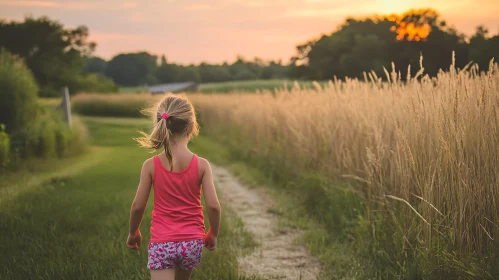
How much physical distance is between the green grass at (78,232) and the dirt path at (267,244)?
174mm

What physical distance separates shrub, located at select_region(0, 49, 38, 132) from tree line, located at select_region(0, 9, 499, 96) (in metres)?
6.00

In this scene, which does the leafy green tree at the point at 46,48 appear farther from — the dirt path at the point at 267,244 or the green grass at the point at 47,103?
the dirt path at the point at 267,244

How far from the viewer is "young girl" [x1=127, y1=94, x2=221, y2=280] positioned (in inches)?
99.6

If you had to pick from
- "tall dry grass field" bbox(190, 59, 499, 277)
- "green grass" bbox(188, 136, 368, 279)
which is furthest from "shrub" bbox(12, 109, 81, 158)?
"tall dry grass field" bbox(190, 59, 499, 277)

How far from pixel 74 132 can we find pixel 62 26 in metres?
40.8

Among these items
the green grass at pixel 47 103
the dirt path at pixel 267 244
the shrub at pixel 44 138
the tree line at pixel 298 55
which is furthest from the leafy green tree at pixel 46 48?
the dirt path at pixel 267 244

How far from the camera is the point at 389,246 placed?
3.86 metres

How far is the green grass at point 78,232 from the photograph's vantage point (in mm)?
3629

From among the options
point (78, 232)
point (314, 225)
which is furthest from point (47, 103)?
point (314, 225)

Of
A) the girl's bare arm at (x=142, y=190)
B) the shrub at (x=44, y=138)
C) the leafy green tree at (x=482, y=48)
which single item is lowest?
the shrub at (x=44, y=138)

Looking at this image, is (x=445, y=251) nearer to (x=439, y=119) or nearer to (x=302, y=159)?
(x=439, y=119)

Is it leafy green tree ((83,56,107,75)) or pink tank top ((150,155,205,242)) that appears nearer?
pink tank top ((150,155,205,242))

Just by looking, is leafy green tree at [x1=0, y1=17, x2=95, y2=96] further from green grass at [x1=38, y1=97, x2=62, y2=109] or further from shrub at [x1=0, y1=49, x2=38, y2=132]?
shrub at [x1=0, y1=49, x2=38, y2=132]

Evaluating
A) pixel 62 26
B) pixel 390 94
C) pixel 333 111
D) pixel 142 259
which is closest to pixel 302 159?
pixel 333 111
